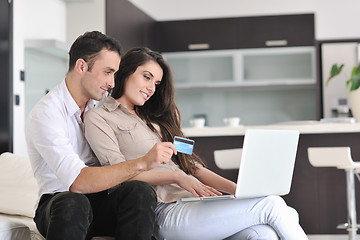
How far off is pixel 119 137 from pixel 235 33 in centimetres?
479

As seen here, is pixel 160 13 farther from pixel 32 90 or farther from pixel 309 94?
pixel 32 90

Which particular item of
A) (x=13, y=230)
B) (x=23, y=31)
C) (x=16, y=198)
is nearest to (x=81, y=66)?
(x=13, y=230)

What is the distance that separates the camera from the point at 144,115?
101 inches

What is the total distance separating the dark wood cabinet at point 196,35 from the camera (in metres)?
6.91

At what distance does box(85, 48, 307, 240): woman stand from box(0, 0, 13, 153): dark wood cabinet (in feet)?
5.07

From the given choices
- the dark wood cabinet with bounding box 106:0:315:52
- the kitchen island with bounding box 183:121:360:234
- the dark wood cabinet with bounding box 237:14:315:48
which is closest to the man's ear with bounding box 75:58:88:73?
the kitchen island with bounding box 183:121:360:234

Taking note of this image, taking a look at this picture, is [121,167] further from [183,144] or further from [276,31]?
[276,31]

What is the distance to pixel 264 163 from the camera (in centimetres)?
201

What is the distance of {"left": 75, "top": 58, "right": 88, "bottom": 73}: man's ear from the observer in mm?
2291

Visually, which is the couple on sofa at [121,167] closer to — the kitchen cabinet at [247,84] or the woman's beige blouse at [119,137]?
the woman's beige blouse at [119,137]

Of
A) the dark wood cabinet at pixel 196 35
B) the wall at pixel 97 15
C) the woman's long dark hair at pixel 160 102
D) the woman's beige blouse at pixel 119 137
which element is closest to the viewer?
the woman's beige blouse at pixel 119 137

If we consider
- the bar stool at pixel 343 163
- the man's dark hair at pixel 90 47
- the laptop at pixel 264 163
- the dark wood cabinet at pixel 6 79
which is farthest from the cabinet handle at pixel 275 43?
the laptop at pixel 264 163

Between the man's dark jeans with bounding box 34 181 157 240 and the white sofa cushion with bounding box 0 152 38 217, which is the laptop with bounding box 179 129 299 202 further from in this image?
the white sofa cushion with bounding box 0 152 38 217

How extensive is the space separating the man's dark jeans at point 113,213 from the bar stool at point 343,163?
7.90ft
